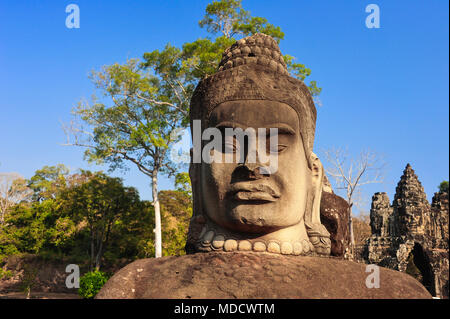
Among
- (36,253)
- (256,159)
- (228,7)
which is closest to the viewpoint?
(256,159)

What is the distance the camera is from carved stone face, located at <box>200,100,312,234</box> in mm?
3172

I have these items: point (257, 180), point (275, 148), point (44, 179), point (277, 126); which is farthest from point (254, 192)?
point (44, 179)

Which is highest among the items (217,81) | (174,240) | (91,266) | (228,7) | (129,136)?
(228,7)

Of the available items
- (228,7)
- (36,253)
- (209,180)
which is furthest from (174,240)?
(209,180)

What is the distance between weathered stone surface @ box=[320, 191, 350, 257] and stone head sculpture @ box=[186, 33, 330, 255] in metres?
0.31

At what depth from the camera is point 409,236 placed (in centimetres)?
1692

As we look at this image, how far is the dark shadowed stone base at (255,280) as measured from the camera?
8.82 ft

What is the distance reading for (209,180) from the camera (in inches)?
135

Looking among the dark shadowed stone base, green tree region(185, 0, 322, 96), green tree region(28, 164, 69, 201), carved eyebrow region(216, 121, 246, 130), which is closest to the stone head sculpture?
carved eyebrow region(216, 121, 246, 130)

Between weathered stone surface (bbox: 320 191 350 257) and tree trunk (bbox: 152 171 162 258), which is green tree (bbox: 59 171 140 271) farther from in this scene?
weathered stone surface (bbox: 320 191 350 257)

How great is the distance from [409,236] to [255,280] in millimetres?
16596

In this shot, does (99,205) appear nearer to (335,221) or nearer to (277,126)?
(335,221)

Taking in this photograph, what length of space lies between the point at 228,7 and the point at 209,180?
13.1 m

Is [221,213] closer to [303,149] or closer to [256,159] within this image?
[256,159]
